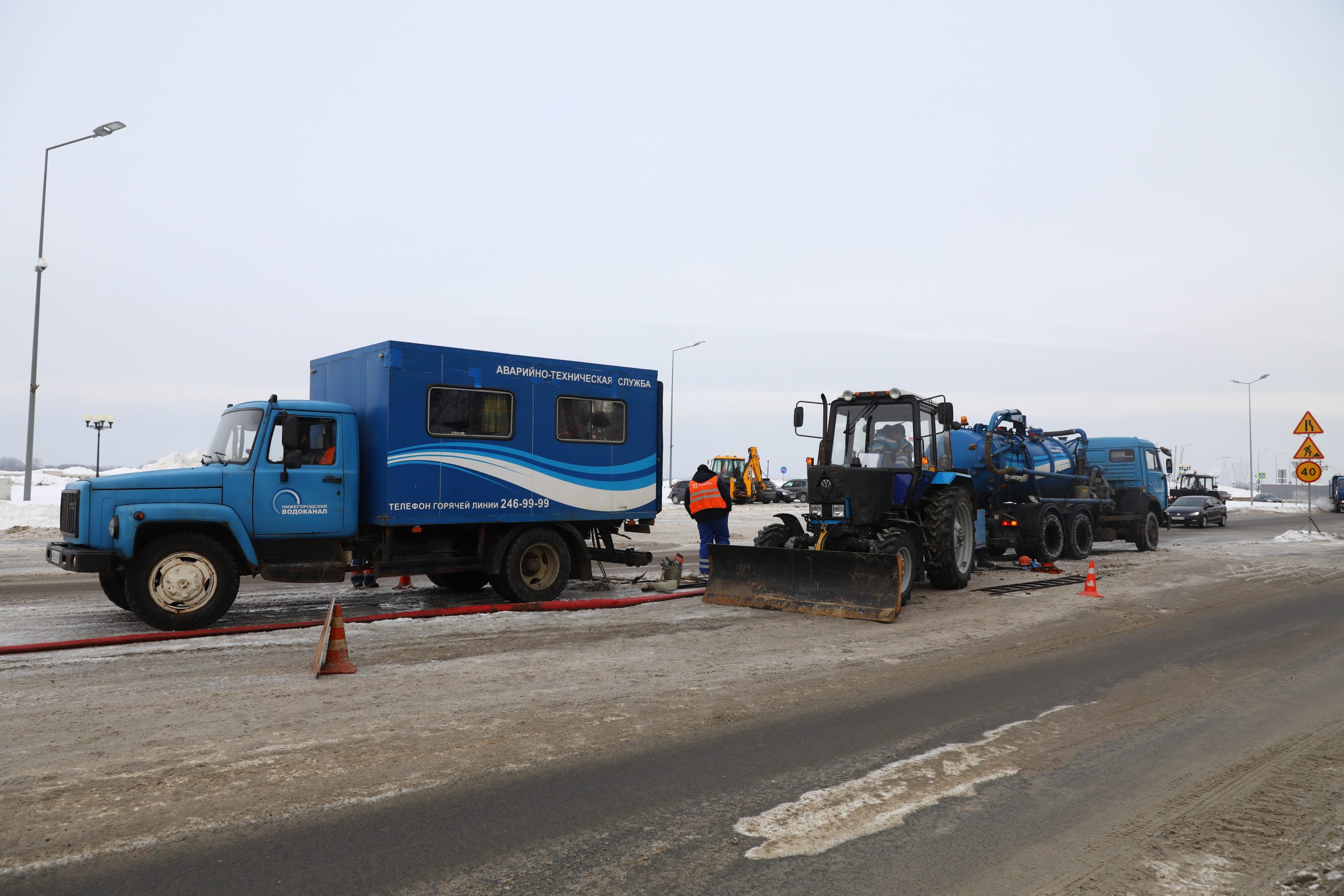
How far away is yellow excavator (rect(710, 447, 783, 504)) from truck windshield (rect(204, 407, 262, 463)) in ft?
104

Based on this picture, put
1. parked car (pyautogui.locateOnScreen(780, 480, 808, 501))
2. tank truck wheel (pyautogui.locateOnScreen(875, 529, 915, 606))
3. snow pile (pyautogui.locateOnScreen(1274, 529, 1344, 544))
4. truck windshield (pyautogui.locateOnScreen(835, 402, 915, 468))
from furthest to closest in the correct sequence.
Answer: parked car (pyautogui.locateOnScreen(780, 480, 808, 501)) < snow pile (pyautogui.locateOnScreen(1274, 529, 1344, 544)) < truck windshield (pyautogui.locateOnScreen(835, 402, 915, 468)) < tank truck wheel (pyautogui.locateOnScreen(875, 529, 915, 606))

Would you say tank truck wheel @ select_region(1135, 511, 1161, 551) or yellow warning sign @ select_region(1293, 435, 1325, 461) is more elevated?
yellow warning sign @ select_region(1293, 435, 1325, 461)

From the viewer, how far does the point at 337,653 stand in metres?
7.11

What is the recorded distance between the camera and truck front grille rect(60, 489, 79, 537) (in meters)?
8.85

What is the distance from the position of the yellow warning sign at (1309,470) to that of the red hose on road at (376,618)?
19.7m

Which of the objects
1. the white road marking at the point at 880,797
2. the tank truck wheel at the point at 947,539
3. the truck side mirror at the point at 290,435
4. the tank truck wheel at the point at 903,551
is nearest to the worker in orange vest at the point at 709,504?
the tank truck wheel at the point at 903,551

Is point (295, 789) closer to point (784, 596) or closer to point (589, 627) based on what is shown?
point (589, 627)

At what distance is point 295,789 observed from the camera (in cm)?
448

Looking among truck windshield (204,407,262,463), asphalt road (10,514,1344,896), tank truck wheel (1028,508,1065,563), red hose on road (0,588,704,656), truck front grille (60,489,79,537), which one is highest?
truck windshield (204,407,262,463)

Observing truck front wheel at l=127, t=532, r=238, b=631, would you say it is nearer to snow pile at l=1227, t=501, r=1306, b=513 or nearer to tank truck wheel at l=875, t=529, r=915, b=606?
tank truck wheel at l=875, t=529, r=915, b=606

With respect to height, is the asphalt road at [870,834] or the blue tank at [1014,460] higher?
the blue tank at [1014,460]

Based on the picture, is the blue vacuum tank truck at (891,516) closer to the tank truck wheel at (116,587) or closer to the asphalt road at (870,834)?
the asphalt road at (870,834)

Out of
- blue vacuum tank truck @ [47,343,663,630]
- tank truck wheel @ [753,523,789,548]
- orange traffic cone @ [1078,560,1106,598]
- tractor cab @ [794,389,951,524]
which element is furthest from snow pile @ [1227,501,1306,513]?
blue vacuum tank truck @ [47,343,663,630]

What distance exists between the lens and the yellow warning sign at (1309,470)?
2362cm
